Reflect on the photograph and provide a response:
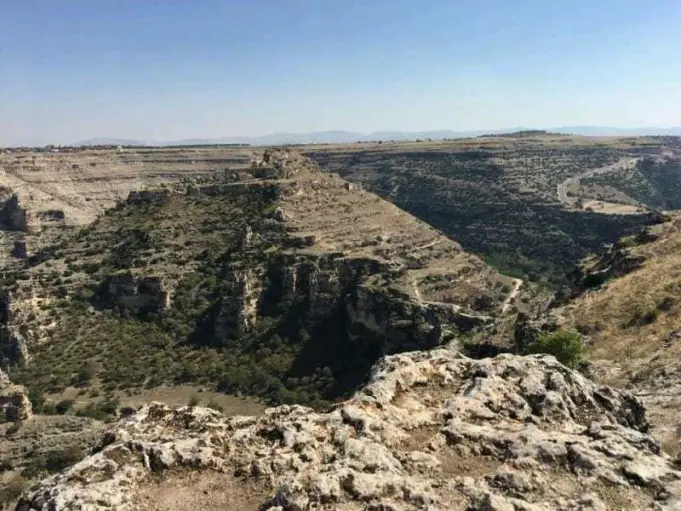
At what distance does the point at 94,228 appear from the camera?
67.2 meters

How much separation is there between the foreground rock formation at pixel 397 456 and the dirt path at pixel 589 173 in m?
94.9

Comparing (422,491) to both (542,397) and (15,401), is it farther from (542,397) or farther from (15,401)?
(15,401)

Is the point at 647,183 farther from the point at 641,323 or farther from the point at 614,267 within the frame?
the point at 641,323

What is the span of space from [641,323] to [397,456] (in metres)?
16.3

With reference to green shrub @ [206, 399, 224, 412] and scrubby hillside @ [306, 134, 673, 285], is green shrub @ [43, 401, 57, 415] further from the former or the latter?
scrubby hillside @ [306, 134, 673, 285]

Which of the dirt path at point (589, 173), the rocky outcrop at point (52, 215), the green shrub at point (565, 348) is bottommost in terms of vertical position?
the rocky outcrop at point (52, 215)

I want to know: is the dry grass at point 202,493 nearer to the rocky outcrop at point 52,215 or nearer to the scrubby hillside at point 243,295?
the scrubby hillside at point 243,295

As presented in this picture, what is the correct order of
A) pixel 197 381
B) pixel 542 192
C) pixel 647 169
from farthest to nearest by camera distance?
pixel 647 169 → pixel 542 192 → pixel 197 381

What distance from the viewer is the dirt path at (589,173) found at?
105062mm

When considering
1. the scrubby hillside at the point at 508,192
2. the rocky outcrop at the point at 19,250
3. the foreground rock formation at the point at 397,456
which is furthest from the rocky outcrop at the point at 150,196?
the foreground rock formation at the point at 397,456

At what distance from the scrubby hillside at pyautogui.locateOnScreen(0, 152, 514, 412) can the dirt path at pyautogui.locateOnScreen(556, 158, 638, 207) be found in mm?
46499

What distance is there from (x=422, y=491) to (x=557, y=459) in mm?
1890

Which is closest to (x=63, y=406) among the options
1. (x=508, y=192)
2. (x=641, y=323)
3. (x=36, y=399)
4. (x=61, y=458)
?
(x=36, y=399)

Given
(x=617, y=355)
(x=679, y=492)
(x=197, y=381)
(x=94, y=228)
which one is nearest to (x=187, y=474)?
(x=679, y=492)
